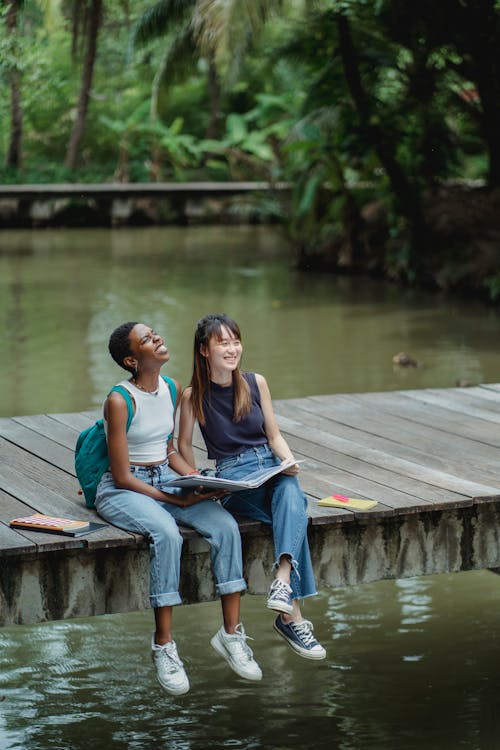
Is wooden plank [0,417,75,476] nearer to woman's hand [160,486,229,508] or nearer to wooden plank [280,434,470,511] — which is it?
woman's hand [160,486,229,508]

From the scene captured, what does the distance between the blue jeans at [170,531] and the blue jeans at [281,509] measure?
0.15 metres

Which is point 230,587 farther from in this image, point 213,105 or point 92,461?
point 213,105

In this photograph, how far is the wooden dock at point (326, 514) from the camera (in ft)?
14.7

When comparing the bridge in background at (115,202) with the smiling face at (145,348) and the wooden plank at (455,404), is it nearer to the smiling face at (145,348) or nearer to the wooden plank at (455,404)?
the wooden plank at (455,404)

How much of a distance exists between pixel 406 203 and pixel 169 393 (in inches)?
508

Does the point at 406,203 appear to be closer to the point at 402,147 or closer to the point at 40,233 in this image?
the point at 402,147

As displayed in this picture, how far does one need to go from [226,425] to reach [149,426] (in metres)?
0.31

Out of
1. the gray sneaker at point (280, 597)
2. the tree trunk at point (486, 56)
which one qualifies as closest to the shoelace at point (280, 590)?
the gray sneaker at point (280, 597)

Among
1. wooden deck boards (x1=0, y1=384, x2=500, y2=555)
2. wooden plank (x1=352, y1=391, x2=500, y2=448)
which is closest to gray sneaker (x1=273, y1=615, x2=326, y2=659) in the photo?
wooden deck boards (x1=0, y1=384, x2=500, y2=555)

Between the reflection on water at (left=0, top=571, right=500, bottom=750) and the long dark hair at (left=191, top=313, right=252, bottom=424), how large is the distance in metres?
1.35

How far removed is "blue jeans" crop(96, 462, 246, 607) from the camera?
4457 mm

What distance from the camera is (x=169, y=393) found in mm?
4965

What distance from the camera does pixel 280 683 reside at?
5742mm

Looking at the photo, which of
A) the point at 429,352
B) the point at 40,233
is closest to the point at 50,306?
the point at 429,352
